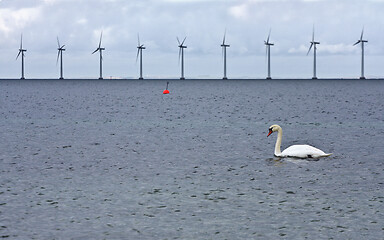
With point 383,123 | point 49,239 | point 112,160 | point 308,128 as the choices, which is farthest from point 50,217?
point 383,123

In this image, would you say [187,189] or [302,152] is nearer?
[187,189]

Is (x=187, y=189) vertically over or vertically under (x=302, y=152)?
under

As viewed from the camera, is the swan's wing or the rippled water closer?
the rippled water

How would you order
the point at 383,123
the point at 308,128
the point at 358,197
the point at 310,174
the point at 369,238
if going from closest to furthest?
1. the point at 369,238
2. the point at 358,197
3. the point at 310,174
4. the point at 308,128
5. the point at 383,123

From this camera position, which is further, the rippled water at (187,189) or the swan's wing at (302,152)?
the swan's wing at (302,152)

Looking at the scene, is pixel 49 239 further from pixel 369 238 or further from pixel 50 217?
pixel 369 238

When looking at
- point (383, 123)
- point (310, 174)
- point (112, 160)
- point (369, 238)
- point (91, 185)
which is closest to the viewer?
point (369, 238)

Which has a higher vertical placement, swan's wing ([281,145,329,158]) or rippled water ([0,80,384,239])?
swan's wing ([281,145,329,158])

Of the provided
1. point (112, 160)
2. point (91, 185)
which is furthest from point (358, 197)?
point (112, 160)

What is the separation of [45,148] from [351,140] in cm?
2242

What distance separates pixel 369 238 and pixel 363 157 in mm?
16556

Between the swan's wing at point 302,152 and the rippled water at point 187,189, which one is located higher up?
the swan's wing at point 302,152

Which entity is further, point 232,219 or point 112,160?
point 112,160

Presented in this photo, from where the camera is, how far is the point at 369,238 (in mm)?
16688
